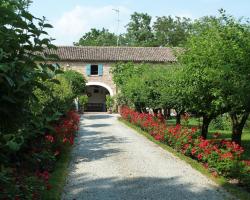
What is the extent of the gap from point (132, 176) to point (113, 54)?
110 feet

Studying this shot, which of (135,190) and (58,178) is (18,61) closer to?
(135,190)

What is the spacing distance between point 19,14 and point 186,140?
35.1ft

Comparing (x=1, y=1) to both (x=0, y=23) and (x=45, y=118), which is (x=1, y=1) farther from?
(x=45, y=118)

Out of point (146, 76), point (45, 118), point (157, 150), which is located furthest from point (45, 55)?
point (146, 76)

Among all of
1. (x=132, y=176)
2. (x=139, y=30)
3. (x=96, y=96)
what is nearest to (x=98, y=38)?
(x=139, y=30)

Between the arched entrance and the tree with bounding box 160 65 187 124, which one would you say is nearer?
the tree with bounding box 160 65 187 124

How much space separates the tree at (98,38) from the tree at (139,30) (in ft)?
14.3

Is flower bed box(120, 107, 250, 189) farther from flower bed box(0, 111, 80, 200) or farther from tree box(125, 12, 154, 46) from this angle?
tree box(125, 12, 154, 46)

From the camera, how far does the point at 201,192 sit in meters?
8.45

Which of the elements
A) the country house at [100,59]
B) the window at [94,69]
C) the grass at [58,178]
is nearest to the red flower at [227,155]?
the grass at [58,178]

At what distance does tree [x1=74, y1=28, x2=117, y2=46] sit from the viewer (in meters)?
72.8

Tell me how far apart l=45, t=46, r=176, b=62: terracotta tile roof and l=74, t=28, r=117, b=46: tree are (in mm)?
28765

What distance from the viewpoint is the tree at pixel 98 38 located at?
72850 millimetres

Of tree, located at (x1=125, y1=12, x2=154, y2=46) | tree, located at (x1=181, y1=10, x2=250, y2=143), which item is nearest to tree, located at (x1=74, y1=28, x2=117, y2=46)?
tree, located at (x1=125, y1=12, x2=154, y2=46)
